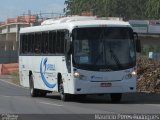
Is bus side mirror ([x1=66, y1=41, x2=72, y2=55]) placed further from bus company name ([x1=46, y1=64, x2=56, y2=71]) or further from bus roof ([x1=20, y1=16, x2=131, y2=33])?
bus company name ([x1=46, y1=64, x2=56, y2=71])

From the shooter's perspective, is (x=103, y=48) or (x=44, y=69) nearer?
(x=103, y=48)

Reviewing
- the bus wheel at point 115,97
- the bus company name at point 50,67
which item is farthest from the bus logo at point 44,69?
the bus wheel at point 115,97

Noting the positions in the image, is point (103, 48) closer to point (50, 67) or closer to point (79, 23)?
point (79, 23)

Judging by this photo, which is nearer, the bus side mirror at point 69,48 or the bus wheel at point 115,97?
the bus side mirror at point 69,48

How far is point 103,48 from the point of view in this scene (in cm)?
2608

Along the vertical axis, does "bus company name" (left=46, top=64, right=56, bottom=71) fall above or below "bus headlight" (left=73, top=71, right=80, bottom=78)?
below

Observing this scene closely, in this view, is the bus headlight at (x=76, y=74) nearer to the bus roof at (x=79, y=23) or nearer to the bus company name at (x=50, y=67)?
the bus roof at (x=79, y=23)

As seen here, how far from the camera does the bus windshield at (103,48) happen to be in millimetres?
25953

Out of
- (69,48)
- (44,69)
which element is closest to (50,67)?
(44,69)

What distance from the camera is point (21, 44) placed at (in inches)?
1326

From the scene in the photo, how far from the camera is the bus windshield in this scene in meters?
26.0

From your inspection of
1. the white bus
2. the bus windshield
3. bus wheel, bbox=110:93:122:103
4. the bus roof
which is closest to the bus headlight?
the white bus

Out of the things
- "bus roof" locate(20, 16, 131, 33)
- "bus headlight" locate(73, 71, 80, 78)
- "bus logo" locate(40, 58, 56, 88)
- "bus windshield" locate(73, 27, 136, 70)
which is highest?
"bus roof" locate(20, 16, 131, 33)

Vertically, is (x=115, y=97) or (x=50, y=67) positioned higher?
(x=50, y=67)
